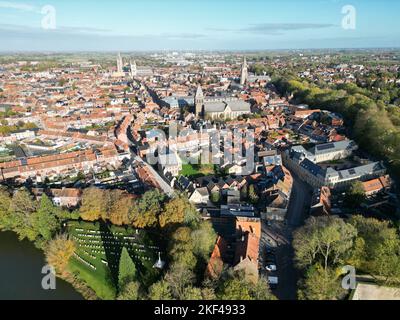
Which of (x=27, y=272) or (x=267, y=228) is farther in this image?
(x=267, y=228)

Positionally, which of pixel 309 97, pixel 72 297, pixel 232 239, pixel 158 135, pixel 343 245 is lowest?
pixel 72 297

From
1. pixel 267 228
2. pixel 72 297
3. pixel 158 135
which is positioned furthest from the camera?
pixel 158 135

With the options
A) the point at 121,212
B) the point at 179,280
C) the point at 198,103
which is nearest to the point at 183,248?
the point at 179,280

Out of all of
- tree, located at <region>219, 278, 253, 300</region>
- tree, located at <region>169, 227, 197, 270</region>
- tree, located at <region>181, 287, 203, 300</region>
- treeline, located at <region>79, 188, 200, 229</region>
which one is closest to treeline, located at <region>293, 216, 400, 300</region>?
tree, located at <region>219, 278, 253, 300</region>

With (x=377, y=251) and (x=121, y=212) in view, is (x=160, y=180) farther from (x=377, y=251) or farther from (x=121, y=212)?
(x=377, y=251)

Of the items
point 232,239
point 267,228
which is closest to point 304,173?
point 267,228

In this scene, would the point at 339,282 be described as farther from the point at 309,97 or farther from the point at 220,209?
the point at 309,97
